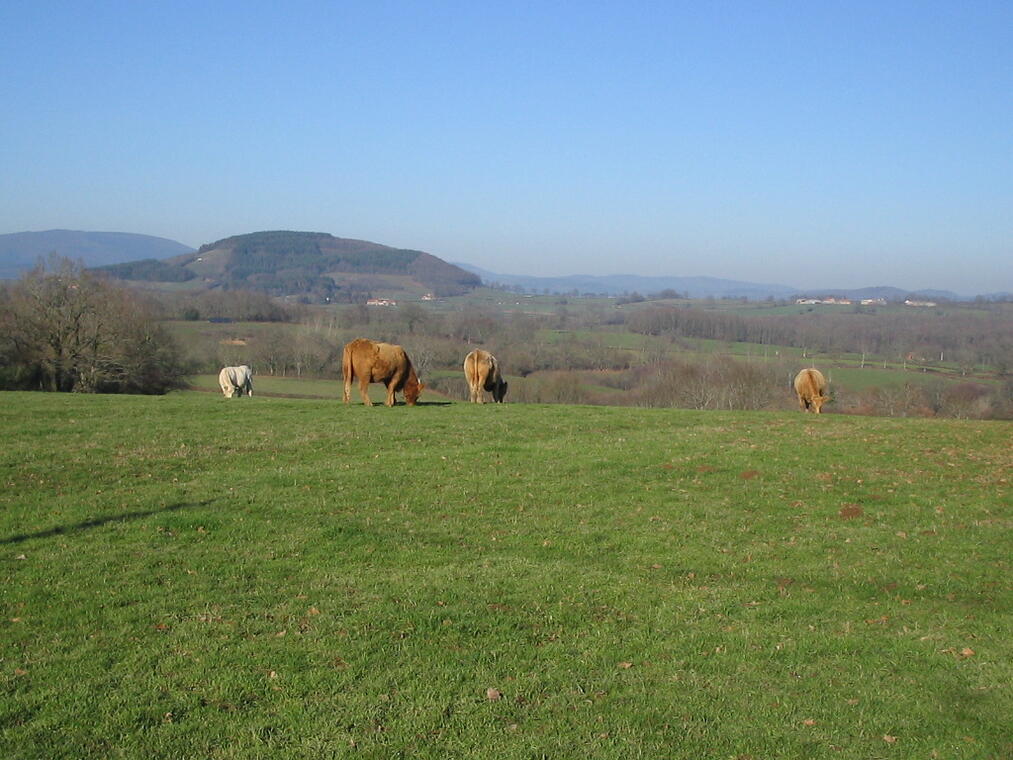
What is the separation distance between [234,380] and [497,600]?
30.4 m

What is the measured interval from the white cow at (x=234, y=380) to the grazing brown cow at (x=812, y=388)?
24.5 metres

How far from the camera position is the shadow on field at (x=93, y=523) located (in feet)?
37.2

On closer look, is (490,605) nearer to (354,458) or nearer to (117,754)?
(117,754)

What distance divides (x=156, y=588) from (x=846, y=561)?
9386mm

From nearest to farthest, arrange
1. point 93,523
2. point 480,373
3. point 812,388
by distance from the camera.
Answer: point 93,523, point 480,373, point 812,388

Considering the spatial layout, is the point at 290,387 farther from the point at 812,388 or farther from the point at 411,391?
the point at 812,388

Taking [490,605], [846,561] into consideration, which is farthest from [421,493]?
[846,561]

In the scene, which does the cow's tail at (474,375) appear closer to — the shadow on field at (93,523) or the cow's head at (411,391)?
the cow's head at (411,391)

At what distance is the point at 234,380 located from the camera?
37312 millimetres

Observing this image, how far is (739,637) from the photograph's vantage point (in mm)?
8867

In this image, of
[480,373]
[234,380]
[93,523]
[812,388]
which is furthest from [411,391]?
[812,388]

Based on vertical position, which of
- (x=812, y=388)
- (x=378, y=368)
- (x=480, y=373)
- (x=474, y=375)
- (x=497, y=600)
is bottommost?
(x=497, y=600)

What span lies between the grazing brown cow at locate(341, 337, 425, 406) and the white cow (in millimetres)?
12471

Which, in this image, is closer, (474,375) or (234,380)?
(474,375)
